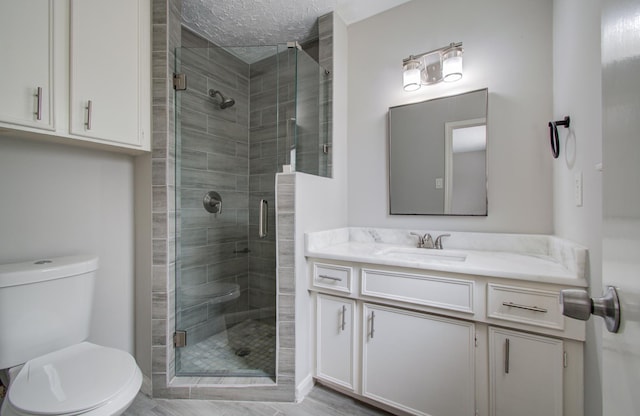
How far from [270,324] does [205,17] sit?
2.29 meters

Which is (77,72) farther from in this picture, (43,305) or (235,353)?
(235,353)

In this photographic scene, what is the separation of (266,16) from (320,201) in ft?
4.85

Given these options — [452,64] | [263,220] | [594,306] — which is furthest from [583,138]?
[263,220]

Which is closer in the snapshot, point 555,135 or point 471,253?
point 555,135

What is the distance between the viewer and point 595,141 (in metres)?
1.01

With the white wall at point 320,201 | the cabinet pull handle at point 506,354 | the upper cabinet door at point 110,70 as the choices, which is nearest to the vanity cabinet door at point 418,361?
the cabinet pull handle at point 506,354

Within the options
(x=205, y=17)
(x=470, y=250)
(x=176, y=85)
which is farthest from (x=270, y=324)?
(x=205, y=17)

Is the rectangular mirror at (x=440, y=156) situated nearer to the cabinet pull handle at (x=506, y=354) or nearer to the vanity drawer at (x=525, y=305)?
the vanity drawer at (x=525, y=305)

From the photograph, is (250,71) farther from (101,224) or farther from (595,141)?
(595,141)

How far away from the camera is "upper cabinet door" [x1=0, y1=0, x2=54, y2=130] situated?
1111mm

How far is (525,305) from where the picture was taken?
45.0 inches

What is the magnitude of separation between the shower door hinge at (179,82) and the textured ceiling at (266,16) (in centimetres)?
61

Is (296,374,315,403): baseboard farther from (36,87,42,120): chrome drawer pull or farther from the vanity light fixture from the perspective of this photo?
the vanity light fixture

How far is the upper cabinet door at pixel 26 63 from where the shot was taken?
3.65ft
